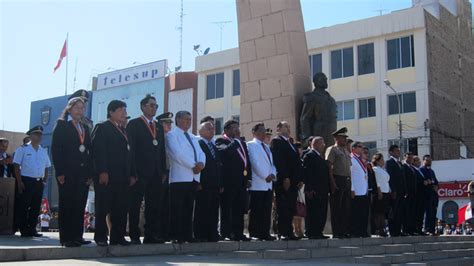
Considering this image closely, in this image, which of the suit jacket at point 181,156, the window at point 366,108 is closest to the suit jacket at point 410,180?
the suit jacket at point 181,156

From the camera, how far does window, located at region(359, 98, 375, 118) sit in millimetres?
32322

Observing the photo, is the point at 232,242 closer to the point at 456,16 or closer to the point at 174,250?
the point at 174,250

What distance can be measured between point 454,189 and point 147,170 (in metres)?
24.8

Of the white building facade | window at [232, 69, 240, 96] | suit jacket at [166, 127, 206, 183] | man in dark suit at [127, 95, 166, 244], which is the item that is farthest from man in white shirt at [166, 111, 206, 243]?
window at [232, 69, 240, 96]

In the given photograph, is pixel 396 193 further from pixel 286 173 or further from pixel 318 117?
pixel 286 173

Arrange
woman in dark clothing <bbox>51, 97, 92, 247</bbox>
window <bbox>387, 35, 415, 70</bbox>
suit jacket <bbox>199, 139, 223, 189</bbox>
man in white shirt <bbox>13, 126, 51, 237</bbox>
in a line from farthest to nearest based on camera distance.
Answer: window <bbox>387, 35, 415, 70</bbox>, man in white shirt <bbox>13, 126, 51, 237</bbox>, suit jacket <bbox>199, 139, 223, 189</bbox>, woman in dark clothing <bbox>51, 97, 92, 247</bbox>

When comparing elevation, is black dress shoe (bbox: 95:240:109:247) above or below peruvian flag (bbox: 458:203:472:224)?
below

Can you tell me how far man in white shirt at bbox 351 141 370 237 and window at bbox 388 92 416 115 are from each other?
22.1 metres

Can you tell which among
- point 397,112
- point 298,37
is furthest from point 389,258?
point 397,112

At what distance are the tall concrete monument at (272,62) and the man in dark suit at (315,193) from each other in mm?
3180

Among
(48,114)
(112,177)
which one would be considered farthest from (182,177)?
(48,114)

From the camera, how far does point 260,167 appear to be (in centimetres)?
822

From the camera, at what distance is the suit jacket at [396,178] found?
417 inches

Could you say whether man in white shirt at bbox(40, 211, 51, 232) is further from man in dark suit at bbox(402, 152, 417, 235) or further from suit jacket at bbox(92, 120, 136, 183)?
suit jacket at bbox(92, 120, 136, 183)
